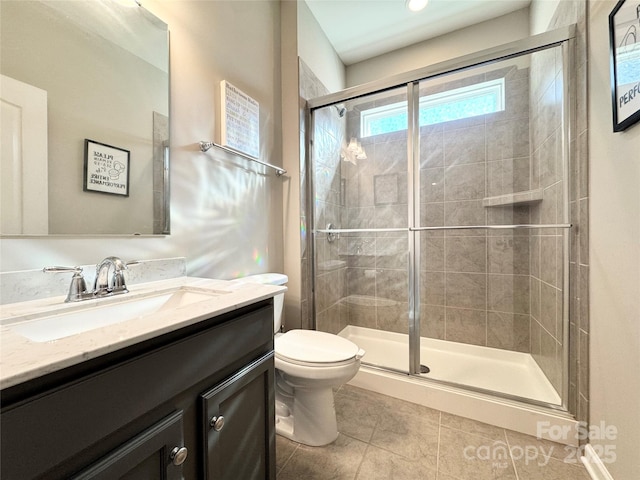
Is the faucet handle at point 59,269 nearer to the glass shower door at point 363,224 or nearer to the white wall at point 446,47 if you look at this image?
the glass shower door at point 363,224

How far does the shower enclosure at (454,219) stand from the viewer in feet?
5.24

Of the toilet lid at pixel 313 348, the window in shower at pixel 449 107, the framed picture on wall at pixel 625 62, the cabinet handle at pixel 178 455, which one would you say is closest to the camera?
the cabinet handle at pixel 178 455

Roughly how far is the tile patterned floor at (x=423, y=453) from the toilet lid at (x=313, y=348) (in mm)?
458

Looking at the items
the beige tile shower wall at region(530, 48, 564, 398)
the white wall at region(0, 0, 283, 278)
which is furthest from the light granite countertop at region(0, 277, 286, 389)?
the beige tile shower wall at region(530, 48, 564, 398)

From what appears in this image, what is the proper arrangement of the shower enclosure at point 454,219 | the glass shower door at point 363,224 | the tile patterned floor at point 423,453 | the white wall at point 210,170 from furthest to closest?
1. the glass shower door at point 363,224
2. the shower enclosure at point 454,219
3. the tile patterned floor at point 423,453
4. the white wall at point 210,170

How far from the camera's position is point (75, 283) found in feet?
2.71

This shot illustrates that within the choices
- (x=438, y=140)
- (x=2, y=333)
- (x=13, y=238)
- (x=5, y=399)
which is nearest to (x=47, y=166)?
(x=13, y=238)

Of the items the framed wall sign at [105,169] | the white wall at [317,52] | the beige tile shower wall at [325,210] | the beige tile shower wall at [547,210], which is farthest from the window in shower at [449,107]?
the framed wall sign at [105,169]

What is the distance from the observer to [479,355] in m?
2.14

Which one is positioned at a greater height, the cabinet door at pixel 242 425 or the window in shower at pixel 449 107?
the window in shower at pixel 449 107

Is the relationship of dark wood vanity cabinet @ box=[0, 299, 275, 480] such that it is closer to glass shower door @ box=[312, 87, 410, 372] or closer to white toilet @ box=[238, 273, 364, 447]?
white toilet @ box=[238, 273, 364, 447]

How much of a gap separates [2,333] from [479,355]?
2640mm

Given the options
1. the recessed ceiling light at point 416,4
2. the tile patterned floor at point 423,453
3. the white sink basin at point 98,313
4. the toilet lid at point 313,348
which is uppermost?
the recessed ceiling light at point 416,4

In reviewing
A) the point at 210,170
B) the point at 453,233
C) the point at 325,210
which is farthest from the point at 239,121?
the point at 453,233
